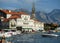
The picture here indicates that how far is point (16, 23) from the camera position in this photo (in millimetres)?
115875

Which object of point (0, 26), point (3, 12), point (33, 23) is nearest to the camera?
point (0, 26)

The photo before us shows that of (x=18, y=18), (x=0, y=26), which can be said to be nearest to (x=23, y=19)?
(x=18, y=18)

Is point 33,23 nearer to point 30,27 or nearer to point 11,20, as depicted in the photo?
point 30,27

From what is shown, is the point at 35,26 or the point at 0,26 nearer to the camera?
the point at 0,26

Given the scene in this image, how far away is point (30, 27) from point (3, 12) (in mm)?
20867

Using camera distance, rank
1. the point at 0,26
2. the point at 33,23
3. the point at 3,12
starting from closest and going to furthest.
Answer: the point at 0,26, the point at 33,23, the point at 3,12

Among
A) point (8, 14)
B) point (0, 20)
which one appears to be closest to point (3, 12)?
point (8, 14)

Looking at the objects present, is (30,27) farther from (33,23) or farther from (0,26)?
(0,26)

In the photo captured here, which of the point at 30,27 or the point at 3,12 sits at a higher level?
the point at 3,12

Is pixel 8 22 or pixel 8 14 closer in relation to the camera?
pixel 8 22

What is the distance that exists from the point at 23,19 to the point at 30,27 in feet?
20.5

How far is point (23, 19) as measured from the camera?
11906 centimetres

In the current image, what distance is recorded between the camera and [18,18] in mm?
118250

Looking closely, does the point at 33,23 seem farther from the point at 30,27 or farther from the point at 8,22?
the point at 8,22
